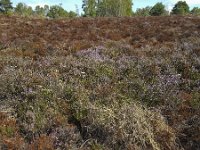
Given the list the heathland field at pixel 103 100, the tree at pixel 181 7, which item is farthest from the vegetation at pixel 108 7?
the heathland field at pixel 103 100

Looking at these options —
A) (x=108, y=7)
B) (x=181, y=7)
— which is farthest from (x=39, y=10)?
(x=181, y=7)

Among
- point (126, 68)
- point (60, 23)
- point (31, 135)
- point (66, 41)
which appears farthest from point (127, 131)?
point (60, 23)

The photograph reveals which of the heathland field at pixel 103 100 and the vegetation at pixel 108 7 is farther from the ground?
the heathland field at pixel 103 100

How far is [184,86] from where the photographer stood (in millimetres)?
10805

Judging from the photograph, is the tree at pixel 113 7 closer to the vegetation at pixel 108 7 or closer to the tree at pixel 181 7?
the vegetation at pixel 108 7

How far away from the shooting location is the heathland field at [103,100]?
330 inches

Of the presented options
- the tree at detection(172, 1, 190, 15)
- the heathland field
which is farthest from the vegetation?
the heathland field

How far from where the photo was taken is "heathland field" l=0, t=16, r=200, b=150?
838 centimetres

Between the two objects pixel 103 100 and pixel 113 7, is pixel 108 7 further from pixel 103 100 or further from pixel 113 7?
pixel 103 100

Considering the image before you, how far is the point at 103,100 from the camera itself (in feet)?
30.7

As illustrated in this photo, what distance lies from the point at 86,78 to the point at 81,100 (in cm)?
171

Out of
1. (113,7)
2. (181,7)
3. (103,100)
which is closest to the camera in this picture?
(103,100)

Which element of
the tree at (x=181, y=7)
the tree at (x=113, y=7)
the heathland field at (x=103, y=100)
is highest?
the heathland field at (x=103, y=100)

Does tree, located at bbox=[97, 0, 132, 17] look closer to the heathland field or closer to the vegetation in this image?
the vegetation
